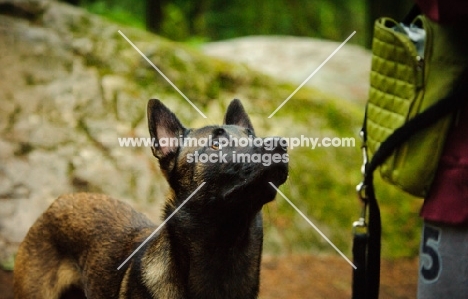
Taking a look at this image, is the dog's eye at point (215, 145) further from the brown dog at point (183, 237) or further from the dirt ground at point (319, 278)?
the dirt ground at point (319, 278)

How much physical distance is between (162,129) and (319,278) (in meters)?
3.63

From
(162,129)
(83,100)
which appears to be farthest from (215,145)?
(83,100)

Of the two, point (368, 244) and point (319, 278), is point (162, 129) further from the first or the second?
point (319, 278)

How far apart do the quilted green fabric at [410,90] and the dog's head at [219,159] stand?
2.18 ft

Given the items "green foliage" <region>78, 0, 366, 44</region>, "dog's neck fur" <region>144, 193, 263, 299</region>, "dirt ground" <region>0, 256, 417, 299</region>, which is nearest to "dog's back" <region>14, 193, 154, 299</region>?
"dog's neck fur" <region>144, 193, 263, 299</region>

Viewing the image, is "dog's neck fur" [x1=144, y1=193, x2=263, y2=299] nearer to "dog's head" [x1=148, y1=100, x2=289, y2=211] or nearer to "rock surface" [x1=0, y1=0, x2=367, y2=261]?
"dog's head" [x1=148, y1=100, x2=289, y2=211]

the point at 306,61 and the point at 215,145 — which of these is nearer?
the point at 215,145

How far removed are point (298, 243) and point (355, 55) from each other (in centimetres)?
594

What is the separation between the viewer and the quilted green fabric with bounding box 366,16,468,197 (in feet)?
11.0

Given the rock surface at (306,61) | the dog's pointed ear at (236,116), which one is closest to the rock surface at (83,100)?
the rock surface at (306,61)

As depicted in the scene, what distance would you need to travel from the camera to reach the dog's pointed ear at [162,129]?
391 centimetres

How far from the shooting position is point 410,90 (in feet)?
11.7

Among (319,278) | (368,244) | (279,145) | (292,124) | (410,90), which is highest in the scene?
(410,90)

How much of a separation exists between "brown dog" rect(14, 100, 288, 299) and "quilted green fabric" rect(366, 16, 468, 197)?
0.67m
